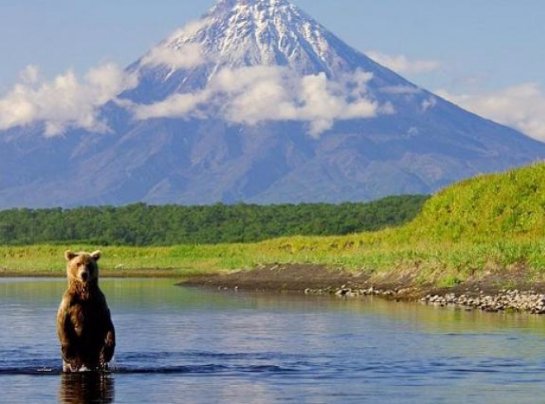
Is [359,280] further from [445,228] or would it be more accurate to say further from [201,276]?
[201,276]

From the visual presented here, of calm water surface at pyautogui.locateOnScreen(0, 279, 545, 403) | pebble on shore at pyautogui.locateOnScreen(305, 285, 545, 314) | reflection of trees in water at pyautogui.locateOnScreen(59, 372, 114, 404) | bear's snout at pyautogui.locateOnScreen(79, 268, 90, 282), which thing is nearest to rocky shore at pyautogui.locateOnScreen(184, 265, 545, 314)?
pebble on shore at pyautogui.locateOnScreen(305, 285, 545, 314)

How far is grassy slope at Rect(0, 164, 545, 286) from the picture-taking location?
152 ft

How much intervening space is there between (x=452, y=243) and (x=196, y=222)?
251 ft

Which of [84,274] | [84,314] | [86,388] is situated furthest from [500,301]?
[86,388]

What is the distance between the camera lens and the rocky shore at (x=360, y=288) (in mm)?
40969

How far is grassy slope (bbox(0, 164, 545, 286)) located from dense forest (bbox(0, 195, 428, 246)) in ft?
116

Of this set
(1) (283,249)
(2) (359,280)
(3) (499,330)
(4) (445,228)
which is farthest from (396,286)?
(1) (283,249)

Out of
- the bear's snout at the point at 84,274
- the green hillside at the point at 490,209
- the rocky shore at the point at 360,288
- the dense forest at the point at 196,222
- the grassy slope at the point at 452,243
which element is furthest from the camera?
the dense forest at the point at 196,222

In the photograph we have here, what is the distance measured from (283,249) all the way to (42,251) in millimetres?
22713

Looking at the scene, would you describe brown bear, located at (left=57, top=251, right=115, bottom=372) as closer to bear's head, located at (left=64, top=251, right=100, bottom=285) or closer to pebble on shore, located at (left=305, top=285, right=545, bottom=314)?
bear's head, located at (left=64, top=251, right=100, bottom=285)

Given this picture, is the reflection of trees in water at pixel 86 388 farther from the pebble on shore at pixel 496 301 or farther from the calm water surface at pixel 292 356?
the pebble on shore at pixel 496 301

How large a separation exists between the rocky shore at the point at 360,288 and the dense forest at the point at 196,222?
5015 cm

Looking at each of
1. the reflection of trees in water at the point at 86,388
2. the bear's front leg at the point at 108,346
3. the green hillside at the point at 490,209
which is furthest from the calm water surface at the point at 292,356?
the green hillside at the point at 490,209

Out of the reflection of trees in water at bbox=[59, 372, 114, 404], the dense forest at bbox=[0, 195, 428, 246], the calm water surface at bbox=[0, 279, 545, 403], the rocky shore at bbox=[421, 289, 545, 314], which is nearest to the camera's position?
the reflection of trees in water at bbox=[59, 372, 114, 404]
